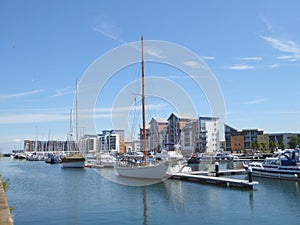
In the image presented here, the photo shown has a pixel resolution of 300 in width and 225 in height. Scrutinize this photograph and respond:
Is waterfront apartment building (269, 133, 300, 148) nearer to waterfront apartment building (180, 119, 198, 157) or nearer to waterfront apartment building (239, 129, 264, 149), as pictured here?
waterfront apartment building (239, 129, 264, 149)

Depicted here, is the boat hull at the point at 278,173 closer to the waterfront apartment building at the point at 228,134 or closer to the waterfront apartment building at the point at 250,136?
the waterfront apartment building at the point at 250,136

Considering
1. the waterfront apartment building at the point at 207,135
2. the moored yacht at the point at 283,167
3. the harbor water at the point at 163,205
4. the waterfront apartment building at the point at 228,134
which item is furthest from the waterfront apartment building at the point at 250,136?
the harbor water at the point at 163,205

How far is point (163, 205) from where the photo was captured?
837 inches

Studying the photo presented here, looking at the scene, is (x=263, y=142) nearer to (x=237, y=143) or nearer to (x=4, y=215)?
(x=237, y=143)

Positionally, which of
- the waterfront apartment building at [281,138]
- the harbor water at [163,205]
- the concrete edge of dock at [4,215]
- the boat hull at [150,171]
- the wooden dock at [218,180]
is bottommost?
the harbor water at [163,205]

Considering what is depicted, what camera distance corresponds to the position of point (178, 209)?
19750 millimetres

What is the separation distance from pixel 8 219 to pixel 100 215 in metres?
12.6

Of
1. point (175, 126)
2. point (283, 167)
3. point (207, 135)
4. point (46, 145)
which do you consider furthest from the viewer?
point (46, 145)

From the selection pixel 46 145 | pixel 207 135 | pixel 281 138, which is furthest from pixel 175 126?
pixel 46 145

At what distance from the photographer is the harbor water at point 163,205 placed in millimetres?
17031

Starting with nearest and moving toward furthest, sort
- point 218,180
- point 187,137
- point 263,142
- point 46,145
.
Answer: point 218,180, point 187,137, point 263,142, point 46,145

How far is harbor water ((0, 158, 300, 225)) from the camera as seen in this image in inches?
671

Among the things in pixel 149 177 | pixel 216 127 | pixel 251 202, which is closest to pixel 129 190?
pixel 149 177

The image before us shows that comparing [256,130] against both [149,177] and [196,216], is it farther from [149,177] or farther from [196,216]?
[196,216]
